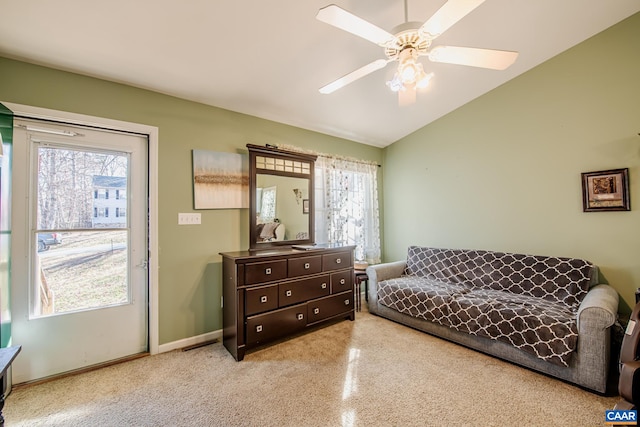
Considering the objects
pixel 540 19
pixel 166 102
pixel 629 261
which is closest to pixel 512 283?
pixel 629 261

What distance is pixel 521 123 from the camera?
3.11 metres

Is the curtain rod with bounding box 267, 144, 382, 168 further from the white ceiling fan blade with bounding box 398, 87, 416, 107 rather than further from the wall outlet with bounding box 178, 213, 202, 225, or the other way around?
the white ceiling fan blade with bounding box 398, 87, 416, 107

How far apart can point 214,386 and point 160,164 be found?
2.01 m

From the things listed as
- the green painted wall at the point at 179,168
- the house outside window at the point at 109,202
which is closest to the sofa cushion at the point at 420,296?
the green painted wall at the point at 179,168

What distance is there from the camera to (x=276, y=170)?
10.6 feet

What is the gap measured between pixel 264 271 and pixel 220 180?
1103mm

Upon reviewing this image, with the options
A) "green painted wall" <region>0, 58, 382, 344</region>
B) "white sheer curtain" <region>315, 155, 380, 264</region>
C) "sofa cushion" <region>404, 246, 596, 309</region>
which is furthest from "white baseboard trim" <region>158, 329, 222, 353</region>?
"sofa cushion" <region>404, 246, 596, 309</region>

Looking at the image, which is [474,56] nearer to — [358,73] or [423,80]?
[423,80]

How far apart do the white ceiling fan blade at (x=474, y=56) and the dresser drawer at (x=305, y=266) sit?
211cm

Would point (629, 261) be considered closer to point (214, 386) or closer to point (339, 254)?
point (339, 254)

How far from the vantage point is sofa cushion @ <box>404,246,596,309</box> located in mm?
2539

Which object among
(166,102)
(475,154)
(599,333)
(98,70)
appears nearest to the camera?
(599,333)

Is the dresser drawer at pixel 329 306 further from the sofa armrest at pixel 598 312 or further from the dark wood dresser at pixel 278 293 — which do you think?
the sofa armrest at pixel 598 312

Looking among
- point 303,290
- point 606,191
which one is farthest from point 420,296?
point 606,191
